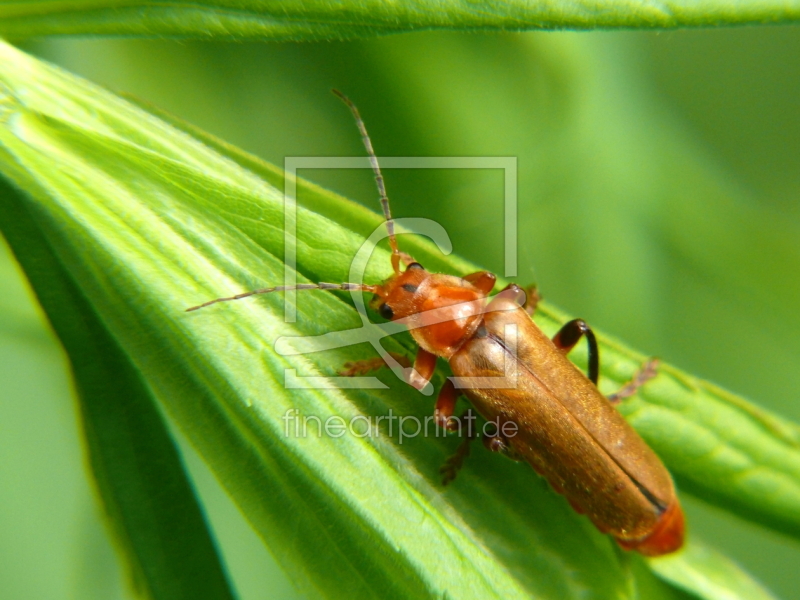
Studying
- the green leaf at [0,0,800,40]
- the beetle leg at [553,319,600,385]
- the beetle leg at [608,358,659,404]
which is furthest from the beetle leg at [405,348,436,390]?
the green leaf at [0,0,800,40]

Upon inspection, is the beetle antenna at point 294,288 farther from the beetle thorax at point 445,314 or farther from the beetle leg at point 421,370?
the beetle thorax at point 445,314

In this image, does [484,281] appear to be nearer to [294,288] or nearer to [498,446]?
[498,446]

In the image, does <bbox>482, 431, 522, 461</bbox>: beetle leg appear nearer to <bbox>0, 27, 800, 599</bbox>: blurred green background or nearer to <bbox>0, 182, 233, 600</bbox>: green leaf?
<bbox>0, 182, 233, 600</bbox>: green leaf

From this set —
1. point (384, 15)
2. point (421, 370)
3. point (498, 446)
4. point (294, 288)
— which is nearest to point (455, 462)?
point (498, 446)

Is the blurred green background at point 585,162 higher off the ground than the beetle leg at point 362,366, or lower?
higher

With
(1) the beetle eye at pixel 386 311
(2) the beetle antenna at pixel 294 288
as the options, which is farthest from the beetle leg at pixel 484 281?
(2) the beetle antenna at pixel 294 288

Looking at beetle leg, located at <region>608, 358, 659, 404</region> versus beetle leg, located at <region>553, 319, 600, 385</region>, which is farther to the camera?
beetle leg, located at <region>553, 319, 600, 385</region>
